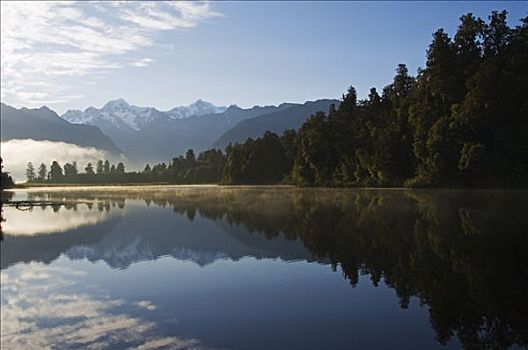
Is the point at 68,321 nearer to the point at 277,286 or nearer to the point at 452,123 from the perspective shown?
the point at 277,286

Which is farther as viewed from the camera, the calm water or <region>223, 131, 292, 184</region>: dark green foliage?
<region>223, 131, 292, 184</region>: dark green foliage

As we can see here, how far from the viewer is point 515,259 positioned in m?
23.3

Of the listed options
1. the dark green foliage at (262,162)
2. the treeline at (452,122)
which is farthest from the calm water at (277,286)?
the dark green foliage at (262,162)

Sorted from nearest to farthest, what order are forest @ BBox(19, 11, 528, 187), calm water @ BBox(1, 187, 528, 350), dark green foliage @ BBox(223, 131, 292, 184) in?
calm water @ BBox(1, 187, 528, 350) < forest @ BBox(19, 11, 528, 187) < dark green foliage @ BBox(223, 131, 292, 184)

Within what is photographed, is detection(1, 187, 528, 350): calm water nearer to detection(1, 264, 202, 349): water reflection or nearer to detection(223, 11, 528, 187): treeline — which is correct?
detection(1, 264, 202, 349): water reflection

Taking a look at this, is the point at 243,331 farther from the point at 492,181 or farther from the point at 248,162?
the point at 248,162

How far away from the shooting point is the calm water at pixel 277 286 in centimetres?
1464

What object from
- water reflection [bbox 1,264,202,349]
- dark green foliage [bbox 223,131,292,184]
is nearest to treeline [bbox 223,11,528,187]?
dark green foliage [bbox 223,131,292,184]

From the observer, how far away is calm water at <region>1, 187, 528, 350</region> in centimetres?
1464

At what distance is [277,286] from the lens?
21.4 meters

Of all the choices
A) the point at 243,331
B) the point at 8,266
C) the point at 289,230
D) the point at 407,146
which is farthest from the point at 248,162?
the point at 243,331

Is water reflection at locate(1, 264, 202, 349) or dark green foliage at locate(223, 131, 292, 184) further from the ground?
dark green foliage at locate(223, 131, 292, 184)

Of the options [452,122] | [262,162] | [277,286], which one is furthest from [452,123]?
[262,162]

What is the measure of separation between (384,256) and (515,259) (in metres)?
6.11
